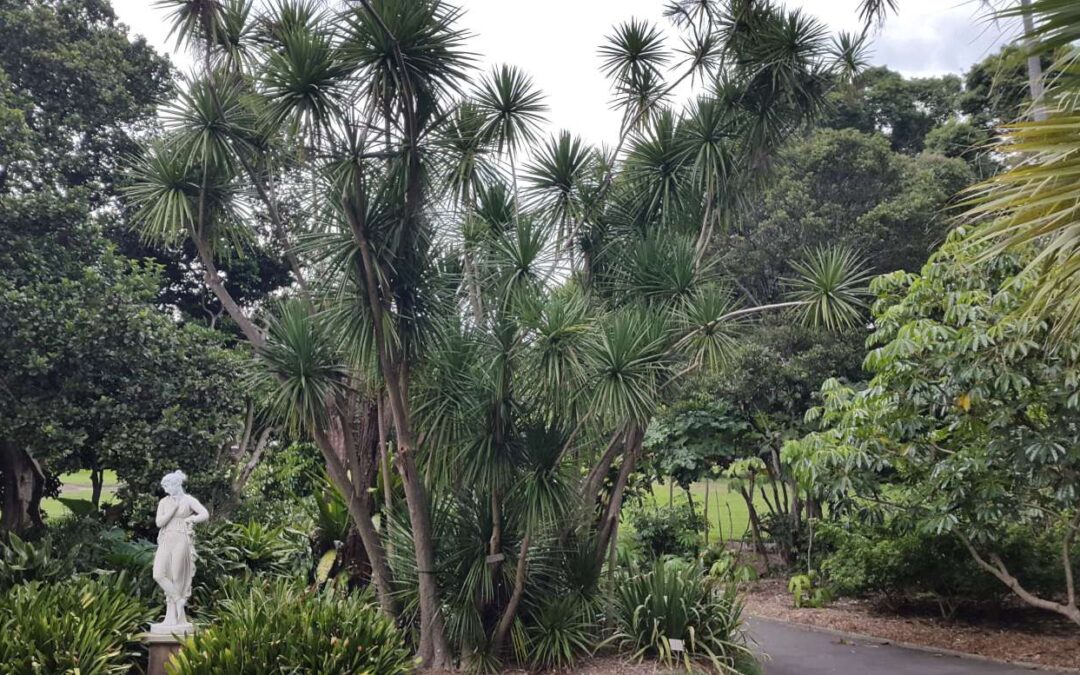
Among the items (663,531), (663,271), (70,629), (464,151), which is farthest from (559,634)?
(663,531)

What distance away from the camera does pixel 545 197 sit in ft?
26.5

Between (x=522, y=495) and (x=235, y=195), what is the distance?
394 centimetres

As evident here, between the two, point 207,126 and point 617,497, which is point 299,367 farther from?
point 617,497

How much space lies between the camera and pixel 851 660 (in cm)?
856

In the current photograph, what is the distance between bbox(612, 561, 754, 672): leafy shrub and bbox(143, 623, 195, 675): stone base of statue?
143 inches

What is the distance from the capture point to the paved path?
317 inches

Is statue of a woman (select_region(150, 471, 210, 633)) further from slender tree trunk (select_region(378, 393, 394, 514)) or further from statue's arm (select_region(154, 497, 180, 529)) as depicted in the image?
slender tree trunk (select_region(378, 393, 394, 514))

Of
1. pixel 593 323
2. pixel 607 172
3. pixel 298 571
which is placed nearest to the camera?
pixel 593 323

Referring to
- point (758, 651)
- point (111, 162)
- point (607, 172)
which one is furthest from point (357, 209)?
point (111, 162)

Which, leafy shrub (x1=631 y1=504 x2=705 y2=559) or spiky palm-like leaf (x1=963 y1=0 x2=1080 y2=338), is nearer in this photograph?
spiky palm-like leaf (x1=963 y1=0 x2=1080 y2=338)

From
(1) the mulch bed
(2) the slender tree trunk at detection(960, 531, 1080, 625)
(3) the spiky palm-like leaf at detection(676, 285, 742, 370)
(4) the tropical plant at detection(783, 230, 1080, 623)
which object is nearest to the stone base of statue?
(1) the mulch bed

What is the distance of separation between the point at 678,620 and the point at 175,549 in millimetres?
4370

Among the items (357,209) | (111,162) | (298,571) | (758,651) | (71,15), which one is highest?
(71,15)

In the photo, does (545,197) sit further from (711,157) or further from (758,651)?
(758,651)
